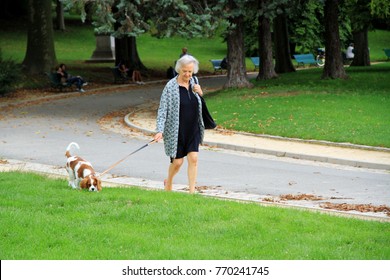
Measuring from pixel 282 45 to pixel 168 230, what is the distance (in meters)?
36.5

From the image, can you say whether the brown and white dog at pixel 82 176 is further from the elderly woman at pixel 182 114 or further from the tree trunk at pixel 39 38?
the tree trunk at pixel 39 38

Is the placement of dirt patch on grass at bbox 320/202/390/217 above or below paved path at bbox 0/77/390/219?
above

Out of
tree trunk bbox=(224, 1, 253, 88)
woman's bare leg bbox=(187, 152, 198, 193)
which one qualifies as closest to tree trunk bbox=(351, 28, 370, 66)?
tree trunk bbox=(224, 1, 253, 88)

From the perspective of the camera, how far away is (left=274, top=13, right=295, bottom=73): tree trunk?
4388 cm

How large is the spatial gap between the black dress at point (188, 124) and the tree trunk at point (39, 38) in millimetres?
27641

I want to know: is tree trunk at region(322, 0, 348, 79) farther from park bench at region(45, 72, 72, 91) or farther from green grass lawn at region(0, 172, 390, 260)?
green grass lawn at region(0, 172, 390, 260)

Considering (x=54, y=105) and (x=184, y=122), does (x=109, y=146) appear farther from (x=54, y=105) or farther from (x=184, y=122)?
(x=54, y=105)

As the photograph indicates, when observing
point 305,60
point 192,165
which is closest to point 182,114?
point 192,165

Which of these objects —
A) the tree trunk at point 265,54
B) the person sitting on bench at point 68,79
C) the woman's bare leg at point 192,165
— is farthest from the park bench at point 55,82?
the woman's bare leg at point 192,165

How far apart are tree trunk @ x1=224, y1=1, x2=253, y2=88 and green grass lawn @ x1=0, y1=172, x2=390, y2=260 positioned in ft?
66.0

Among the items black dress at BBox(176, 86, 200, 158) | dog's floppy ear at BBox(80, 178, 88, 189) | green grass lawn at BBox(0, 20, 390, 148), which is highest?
black dress at BBox(176, 86, 200, 158)

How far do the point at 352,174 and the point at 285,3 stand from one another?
15.2m

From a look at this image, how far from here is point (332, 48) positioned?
3350cm

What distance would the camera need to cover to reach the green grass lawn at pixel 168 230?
7766 mm
